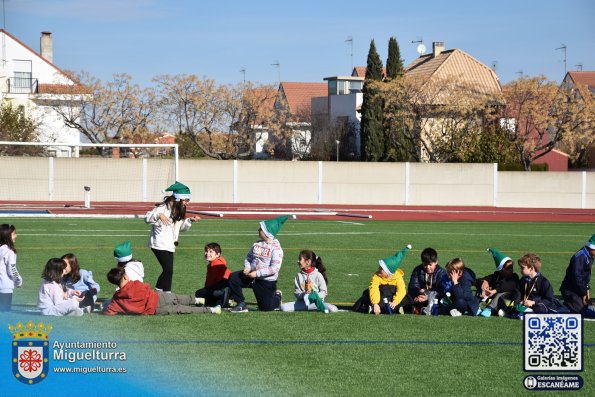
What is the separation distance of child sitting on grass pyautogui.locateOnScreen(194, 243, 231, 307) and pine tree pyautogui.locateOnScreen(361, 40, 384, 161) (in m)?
46.8

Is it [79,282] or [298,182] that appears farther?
[298,182]

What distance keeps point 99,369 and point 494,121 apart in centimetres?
4915

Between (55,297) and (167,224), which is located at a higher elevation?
(167,224)

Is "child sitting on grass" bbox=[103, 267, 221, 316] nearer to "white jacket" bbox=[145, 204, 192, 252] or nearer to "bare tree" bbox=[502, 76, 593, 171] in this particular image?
"white jacket" bbox=[145, 204, 192, 252]

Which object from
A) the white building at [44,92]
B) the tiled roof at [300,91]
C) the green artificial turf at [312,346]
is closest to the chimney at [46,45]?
the white building at [44,92]

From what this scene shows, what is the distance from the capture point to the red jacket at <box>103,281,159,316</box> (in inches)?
441

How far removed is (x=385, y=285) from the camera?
12312 millimetres

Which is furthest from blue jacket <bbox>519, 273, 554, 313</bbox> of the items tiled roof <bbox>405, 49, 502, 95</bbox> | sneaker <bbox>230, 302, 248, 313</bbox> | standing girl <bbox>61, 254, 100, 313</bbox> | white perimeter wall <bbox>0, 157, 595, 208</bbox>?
tiled roof <bbox>405, 49, 502, 95</bbox>

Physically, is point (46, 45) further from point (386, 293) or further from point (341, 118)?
point (386, 293)

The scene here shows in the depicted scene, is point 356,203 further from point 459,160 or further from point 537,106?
point 537,106

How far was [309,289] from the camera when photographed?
1247 cm

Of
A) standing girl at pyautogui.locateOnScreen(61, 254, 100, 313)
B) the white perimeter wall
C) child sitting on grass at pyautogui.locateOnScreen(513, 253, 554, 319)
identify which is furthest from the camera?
the white perimeter wall

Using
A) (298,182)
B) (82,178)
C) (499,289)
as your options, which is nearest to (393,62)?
→ (298,182)

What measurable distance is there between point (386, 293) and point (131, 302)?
3.41m
